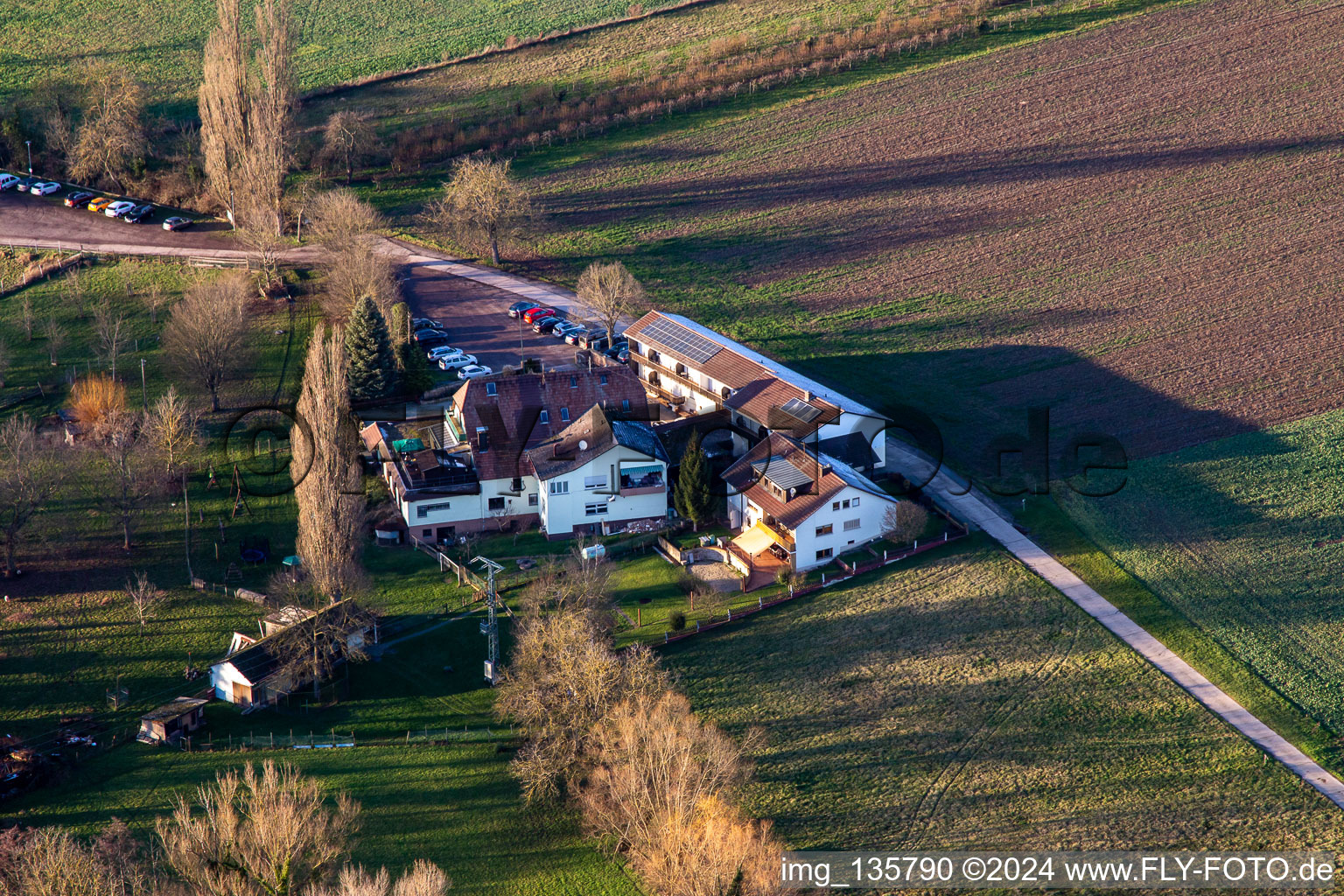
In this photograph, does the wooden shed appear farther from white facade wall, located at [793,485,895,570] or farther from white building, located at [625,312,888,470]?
white building, located at [625,312,888,470]

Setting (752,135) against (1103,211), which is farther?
(752,135)

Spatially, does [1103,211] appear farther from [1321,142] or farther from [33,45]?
[33,45]

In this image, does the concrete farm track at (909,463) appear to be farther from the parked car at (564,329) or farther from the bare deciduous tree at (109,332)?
the bare deciduous tree at (109,332)

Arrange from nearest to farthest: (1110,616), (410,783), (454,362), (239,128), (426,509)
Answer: (410,783) < (1110,616) < (426,509) < (454,362) < (239,128)

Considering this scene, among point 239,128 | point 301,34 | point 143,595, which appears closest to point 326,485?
point 143,595

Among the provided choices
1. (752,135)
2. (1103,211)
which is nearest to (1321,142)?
(1103,211)

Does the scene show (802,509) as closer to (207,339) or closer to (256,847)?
(256,847)

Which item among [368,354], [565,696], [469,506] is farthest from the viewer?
[368,354]
